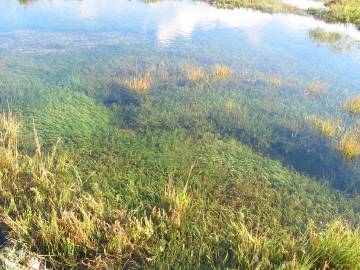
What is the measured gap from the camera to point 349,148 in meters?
9.35

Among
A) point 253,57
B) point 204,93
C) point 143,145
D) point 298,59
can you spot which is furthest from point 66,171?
point 298,59

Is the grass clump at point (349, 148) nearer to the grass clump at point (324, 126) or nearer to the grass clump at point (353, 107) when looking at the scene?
the grass clump at point (324, 126)

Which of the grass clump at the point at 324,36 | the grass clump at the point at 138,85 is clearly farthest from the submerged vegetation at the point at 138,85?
the grass clump at the point at 324,36

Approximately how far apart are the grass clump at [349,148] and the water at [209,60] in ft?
0.59

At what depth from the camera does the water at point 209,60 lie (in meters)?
10.5

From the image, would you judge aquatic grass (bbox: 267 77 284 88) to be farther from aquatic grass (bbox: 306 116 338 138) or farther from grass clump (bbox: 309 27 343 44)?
grass clump (bbox: 309 27 343 44)

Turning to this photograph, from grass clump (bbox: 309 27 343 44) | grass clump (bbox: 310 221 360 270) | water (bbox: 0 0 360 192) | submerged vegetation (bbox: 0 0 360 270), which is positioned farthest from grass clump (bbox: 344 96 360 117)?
grass clump (bbox: 309 27 343 44)

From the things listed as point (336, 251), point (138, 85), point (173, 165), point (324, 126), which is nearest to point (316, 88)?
point (324, 126)

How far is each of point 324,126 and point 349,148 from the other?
4.63 feet

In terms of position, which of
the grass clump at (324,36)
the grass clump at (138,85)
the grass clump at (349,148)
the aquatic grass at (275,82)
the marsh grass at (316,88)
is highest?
the grass clump at (324,36)

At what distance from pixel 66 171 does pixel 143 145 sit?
7.71 ft

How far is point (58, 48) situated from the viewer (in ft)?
56.2

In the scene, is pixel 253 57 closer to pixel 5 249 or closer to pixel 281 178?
pixel 281 178

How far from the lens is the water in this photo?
10.5m
